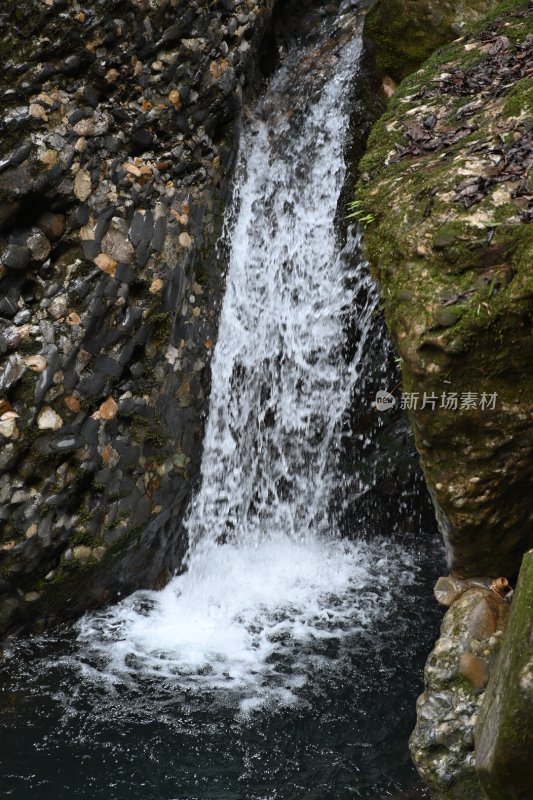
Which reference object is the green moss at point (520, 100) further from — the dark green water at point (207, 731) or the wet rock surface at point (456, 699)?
the dark green water at point (207, 731)

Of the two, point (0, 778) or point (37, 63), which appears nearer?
point (0, 778)

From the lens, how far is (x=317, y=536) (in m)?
5.89

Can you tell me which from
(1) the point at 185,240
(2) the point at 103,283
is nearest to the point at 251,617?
(2) the point at 103,283

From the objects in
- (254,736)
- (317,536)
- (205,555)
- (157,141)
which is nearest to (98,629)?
(205,555)

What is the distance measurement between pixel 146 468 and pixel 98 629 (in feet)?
3.49

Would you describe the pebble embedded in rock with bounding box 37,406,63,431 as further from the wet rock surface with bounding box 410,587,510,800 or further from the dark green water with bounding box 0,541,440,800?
the wet rock surface with bounding box 410,587,510,800

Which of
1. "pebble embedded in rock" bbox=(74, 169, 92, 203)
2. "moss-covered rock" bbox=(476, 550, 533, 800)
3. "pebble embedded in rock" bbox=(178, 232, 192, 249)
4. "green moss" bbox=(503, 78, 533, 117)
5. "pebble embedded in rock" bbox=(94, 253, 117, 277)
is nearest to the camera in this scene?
"moss-covered rock" bbox=(476, 550, 533, 800)

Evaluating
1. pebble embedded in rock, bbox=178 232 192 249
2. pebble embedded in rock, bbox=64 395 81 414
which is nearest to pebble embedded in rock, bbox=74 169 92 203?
pebble embedded in rock, bbox=178 232 192 249

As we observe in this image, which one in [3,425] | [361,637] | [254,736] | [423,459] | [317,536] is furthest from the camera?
[317,536]

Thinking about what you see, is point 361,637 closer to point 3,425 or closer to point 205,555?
point 205,555

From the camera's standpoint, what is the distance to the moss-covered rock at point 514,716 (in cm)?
239

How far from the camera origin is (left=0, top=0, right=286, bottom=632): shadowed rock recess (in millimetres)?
4410

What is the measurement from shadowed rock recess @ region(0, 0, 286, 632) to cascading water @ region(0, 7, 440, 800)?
0.32 meters

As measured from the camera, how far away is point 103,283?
4.69 m
